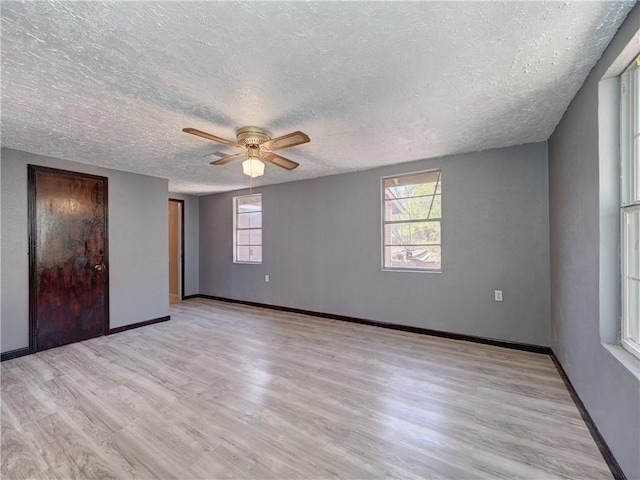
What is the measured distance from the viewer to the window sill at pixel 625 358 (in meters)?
1.36

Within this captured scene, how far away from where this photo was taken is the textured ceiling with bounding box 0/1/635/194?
1.34 metres

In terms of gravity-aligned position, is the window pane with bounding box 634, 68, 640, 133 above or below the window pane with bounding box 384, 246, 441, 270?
above

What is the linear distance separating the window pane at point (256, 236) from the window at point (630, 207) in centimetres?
488

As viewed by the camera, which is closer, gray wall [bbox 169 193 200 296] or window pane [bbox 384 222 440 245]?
window pane [bbox 384 222 440 245]

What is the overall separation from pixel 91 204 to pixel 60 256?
0.75 m

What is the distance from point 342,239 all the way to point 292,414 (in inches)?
110

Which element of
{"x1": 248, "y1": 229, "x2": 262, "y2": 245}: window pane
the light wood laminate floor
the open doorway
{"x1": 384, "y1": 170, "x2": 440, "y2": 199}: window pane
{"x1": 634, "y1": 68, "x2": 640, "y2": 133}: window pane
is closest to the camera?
{"x1": 634, "y1": 68, "x2": 640, "y2": 133}: window pane

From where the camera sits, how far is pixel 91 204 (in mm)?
3740

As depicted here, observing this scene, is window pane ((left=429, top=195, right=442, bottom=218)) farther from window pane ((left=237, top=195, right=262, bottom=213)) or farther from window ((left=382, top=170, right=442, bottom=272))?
window pane ((left=237, top=195, right=262, bottom=213))

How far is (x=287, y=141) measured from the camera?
2508 mm

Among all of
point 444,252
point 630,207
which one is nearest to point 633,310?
point 630,207

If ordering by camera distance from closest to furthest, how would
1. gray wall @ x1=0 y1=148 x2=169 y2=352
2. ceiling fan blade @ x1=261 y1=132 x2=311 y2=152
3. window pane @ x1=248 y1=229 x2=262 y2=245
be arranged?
ceiling fan blade @ x1=261 y1=132 x2=311 y2=152 < gray wall @ x1=0 y1=148 x2=169 y2=352 < window pane @ x1=248 y1=229 x2=262 y2=245

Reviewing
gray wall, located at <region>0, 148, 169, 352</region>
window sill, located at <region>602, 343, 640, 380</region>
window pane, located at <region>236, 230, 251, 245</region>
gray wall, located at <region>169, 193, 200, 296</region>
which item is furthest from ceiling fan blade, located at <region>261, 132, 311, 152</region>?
gray wall, located at <region>169, 193, 200, 296</region>

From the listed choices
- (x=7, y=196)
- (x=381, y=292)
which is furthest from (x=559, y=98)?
(x=7, y=196)
